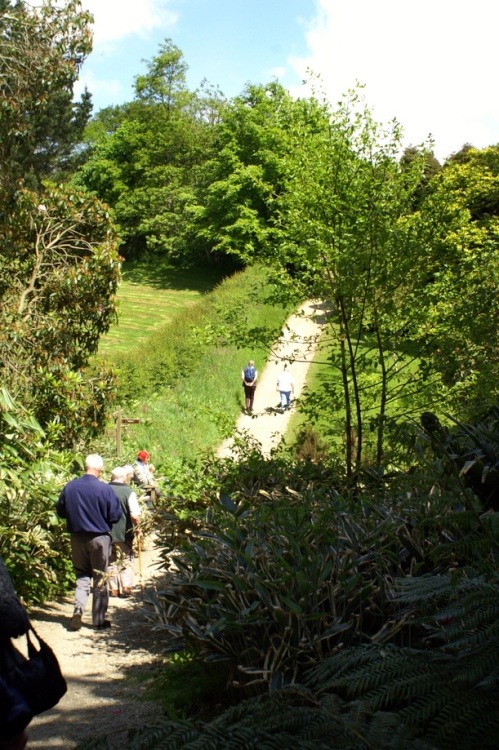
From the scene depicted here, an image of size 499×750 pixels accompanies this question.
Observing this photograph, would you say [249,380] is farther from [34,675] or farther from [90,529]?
[34,675]

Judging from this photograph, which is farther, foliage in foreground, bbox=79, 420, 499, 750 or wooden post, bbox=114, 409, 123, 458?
wooden post, bbox=114, 409, 123, 458

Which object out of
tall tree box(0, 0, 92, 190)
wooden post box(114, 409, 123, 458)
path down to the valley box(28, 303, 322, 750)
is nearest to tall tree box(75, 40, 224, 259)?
wooden post box(114, 409, 123, 458)

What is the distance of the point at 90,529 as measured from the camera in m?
7.21

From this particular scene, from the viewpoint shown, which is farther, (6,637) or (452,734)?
(6,637)

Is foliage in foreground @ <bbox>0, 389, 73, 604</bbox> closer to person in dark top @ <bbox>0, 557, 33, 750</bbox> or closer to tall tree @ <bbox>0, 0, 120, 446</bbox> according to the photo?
tall tree @ <bbox>0, 0, 120, 446</bbox>

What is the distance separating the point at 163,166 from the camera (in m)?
52.2

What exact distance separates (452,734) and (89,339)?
8749 mm

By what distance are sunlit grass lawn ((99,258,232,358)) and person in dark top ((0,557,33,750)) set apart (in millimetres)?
25116

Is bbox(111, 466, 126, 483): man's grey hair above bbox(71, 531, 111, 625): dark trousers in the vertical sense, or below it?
above

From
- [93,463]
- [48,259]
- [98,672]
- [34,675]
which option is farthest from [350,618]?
[48,259]

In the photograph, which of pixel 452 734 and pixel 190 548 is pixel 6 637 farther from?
pixel 190 548

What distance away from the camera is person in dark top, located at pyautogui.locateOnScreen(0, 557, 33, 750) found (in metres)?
2.59

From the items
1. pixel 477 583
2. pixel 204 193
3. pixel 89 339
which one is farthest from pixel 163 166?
pixel 477 583

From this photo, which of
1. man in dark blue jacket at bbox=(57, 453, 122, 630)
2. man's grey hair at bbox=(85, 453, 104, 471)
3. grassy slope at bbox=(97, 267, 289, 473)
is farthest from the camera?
grassy slope at bbox=(97, 267, 289, 473)
